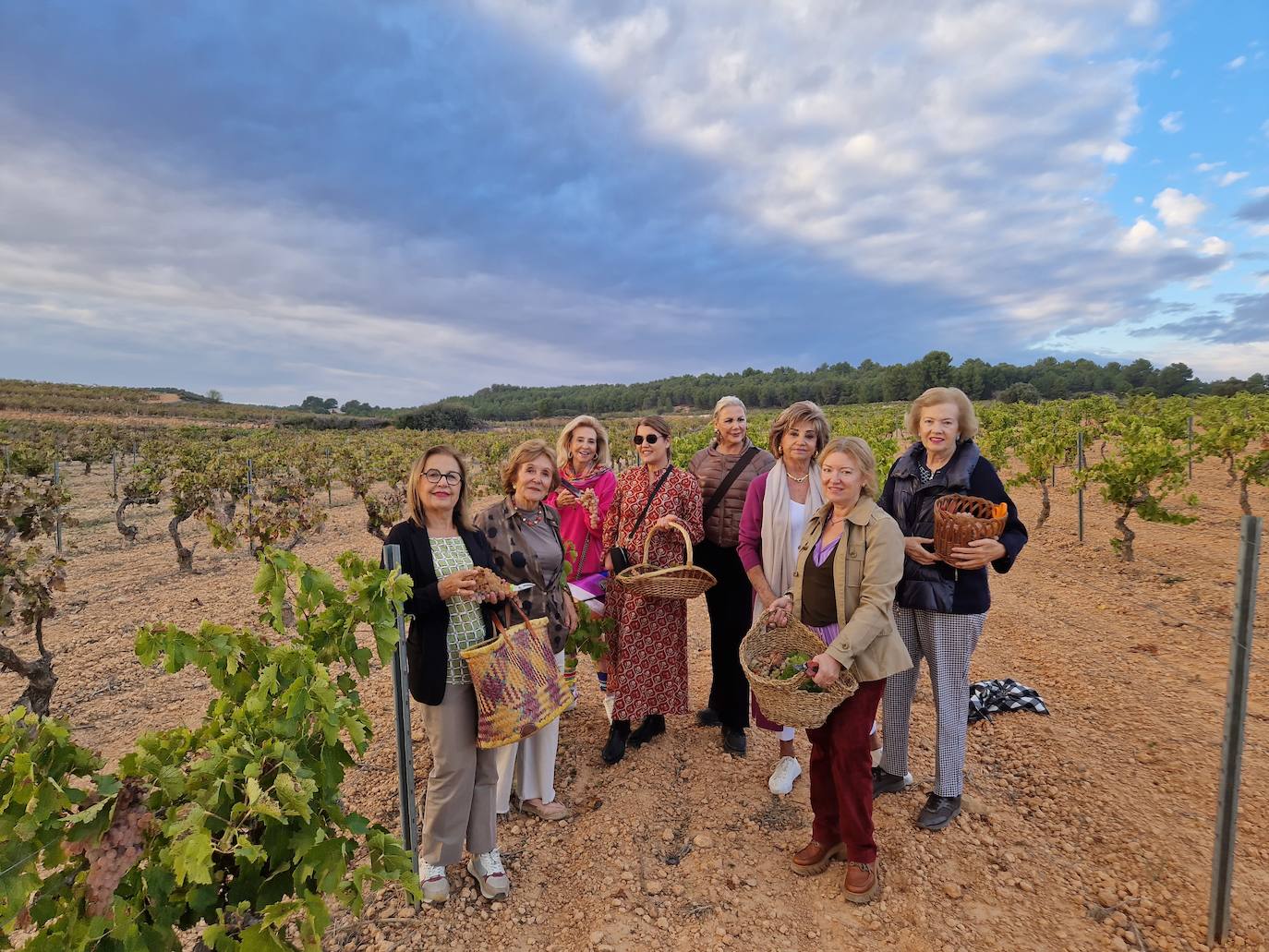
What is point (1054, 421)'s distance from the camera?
1595 cm

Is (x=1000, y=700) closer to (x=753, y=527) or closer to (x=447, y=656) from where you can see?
(x=753, y=527)

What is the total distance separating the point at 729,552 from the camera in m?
3.69

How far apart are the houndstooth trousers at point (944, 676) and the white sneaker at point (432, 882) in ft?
6.96

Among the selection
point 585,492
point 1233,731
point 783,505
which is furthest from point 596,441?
point 1233,731

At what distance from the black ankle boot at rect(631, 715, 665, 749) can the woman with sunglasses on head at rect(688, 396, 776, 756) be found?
1.25 ft

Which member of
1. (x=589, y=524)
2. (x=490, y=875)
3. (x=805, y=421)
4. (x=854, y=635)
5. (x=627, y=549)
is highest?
(x=805, y=421)

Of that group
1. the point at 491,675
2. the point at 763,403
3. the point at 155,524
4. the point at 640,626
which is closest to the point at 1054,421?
the point at 640,626

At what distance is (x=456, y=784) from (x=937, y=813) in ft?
7.40

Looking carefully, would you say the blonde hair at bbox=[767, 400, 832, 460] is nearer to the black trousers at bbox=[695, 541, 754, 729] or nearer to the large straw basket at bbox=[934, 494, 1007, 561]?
the large straw basket at bbox=[934, 494, 1007, 561]

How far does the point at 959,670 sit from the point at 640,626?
1.63 m

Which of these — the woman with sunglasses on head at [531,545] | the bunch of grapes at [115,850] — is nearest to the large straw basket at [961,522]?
the woman with sunglasses on head at [531,545]

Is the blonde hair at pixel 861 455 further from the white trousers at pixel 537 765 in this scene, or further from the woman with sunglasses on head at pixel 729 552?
the white trousers at pixel 537 765

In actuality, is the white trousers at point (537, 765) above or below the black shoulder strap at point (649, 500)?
below

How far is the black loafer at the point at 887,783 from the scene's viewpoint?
131 inches
